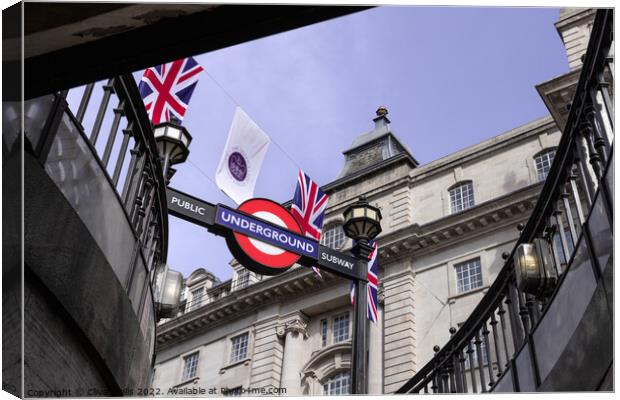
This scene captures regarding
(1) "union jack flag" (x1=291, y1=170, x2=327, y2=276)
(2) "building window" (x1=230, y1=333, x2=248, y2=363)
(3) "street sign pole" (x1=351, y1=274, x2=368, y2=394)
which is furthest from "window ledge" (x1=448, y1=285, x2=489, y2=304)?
(3) "street sign pole" (x1=351, y1=274, x2=368, y2=394)

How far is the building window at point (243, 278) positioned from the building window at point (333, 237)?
4.08m

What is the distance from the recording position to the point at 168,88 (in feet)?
35.6

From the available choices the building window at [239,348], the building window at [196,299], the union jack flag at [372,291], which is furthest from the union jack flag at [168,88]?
the building window at [196,299]

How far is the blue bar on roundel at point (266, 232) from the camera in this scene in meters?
9.07

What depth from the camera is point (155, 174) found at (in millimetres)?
7797

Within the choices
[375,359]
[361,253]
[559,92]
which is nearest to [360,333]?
[361,253]

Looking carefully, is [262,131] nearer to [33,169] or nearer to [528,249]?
[528,249]

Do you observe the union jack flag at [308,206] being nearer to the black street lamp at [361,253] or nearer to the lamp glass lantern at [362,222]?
the black street lamp at [361,253]

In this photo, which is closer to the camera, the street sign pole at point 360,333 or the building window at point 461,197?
the street sign pole at point 360,333

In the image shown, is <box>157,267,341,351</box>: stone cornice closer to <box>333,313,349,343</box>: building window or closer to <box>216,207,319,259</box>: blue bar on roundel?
<box>333,313,349,343</box>: building window

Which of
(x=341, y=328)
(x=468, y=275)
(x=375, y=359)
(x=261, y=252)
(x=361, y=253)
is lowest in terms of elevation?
(x=261, y=252)

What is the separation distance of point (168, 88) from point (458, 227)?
2007 centimetres

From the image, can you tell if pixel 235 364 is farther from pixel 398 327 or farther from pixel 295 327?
pixel 398 327

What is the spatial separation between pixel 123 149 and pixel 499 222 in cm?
2337
